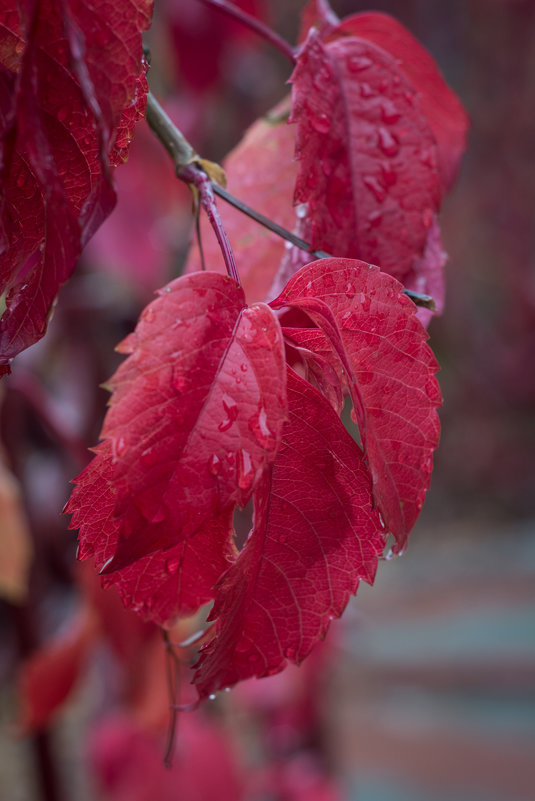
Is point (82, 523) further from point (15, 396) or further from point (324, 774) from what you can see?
point (324, 774)

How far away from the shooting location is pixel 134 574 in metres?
0.24

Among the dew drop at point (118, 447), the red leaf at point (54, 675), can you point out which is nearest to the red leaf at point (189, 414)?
the dew drop at point (118, 447)

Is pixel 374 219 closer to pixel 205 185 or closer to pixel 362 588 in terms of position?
pixel 205 185

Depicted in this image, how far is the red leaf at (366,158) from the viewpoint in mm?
273

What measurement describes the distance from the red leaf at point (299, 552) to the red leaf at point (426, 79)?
0.57 ft

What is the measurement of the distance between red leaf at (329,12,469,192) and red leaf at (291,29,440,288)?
0.16 ft

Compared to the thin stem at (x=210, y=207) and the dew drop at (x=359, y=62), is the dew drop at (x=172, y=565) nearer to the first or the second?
the thin stem at (x=210, y=207)

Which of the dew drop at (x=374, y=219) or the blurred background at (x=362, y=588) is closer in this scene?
the dew drop at (x=374, y=219)

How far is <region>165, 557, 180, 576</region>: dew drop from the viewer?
24 centimetres

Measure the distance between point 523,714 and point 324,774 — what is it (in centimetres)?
146

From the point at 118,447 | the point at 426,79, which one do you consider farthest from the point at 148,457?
the point at 426,79

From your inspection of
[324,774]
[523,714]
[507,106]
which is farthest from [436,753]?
[507,106]

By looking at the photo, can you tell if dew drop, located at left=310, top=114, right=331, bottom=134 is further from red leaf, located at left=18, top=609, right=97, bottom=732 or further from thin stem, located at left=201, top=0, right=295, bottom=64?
red leaf, located at left=18, top=609, right=97, bottom=732

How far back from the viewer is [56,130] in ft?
0.64
